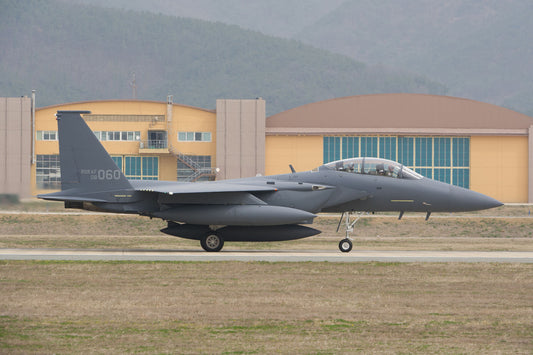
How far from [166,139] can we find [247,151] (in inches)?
288

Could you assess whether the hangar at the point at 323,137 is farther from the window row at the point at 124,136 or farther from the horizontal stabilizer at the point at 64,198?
the horizontal stabilizer at the point at 64,198

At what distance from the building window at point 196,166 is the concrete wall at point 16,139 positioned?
1348 cm

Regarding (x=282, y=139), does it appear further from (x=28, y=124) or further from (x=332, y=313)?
(x=332, y=313)

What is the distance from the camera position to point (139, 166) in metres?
68.0

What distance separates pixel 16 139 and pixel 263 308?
56.0 meters

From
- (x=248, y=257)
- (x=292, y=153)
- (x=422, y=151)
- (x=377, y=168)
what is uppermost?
(x=422, y=151)

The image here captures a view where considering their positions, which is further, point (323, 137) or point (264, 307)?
point (323, 137)

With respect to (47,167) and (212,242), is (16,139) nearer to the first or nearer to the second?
(47,167)

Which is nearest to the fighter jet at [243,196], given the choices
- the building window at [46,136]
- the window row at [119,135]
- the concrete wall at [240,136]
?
the concrete wall at [240,136]

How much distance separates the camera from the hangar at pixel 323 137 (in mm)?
66375

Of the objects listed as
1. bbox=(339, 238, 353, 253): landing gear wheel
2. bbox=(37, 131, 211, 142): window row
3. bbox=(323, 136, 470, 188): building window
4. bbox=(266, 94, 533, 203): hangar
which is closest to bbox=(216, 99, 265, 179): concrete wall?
bbox=(266, 94, 533, 203): hangar

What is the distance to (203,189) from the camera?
2388 centimetres

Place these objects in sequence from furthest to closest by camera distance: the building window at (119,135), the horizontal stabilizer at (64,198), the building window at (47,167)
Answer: the building window at (119,135) → the building window at (47,167) → the horizontal stabilizer at (64,198)

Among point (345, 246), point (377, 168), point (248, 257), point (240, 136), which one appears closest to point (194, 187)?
point (248, 257)
